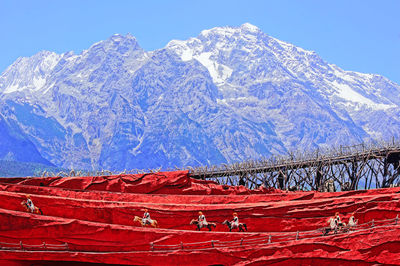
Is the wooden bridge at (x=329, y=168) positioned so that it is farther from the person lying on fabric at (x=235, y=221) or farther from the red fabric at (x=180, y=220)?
the person lying on fabric at (x=235, y=221)

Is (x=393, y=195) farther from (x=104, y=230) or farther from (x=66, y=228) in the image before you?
(x=66, y=228)

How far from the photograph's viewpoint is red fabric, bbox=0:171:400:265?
27266 millimetres

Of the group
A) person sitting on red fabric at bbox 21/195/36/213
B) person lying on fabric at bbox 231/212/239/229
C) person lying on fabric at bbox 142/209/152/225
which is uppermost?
person sitting on red fabric at bbox 21/195/36/213

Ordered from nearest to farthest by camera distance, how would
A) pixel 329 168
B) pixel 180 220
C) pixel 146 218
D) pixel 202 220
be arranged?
1. pixel 202 220
2. pixel 146 218
3. pixel 180 220
4. pixel 329 168

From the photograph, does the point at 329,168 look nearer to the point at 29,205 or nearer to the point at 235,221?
the point at 235,221

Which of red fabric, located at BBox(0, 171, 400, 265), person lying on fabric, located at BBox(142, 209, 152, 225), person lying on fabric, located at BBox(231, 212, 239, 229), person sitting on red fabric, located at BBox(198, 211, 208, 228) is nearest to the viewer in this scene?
red fabric, located at BBox(0, 171, 400, 265)

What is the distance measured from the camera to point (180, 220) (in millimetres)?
32875

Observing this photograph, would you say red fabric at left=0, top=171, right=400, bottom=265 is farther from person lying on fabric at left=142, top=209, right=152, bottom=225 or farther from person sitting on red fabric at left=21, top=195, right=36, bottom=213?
person lying on fabric at left=142, top=209, right=152, bottom=225

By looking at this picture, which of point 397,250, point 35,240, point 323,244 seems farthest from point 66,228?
point 397,250

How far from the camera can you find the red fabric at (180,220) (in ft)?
89.5

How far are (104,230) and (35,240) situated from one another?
383cm

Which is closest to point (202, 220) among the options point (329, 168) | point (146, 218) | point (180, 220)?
point (180, 220)

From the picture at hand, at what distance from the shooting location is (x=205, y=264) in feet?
93.5

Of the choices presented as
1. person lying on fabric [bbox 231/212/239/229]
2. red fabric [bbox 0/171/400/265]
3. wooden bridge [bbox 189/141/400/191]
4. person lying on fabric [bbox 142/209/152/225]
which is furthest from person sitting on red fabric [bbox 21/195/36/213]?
wooden bridge [bbox 189/141/400/191]
